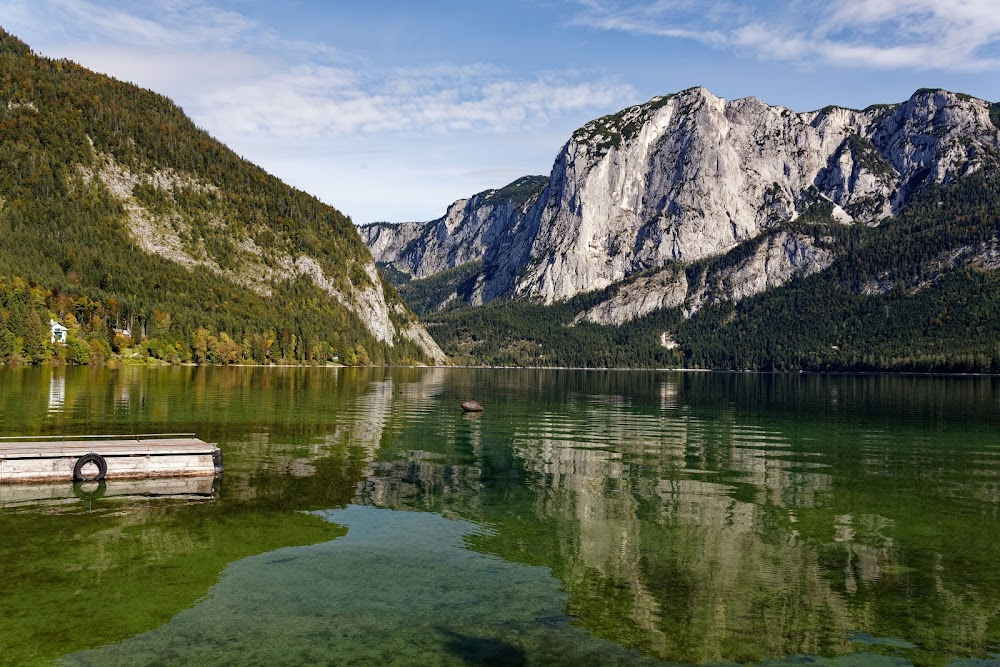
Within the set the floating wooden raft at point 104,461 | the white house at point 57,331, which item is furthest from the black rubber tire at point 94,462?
the white house at point 57,331

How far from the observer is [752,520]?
35.7 m

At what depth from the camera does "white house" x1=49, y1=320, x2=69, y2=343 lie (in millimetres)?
194387

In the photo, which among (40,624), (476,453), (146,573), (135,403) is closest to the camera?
(40,624)

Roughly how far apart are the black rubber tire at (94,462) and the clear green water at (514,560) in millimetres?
2212

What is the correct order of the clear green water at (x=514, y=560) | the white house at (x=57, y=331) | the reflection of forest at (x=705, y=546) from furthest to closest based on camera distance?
1. the white house at (x=57, y=331)
2. the reflection of forest at (x=705, y=546)
3. the clear green water at (x=514, y=560)

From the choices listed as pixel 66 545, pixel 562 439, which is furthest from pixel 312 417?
pixel 66 545

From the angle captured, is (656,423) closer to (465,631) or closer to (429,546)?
(429,546)

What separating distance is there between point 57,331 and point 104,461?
601 ft

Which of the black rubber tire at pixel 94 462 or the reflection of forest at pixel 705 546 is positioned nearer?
the reflection of forest at pixel 705 546

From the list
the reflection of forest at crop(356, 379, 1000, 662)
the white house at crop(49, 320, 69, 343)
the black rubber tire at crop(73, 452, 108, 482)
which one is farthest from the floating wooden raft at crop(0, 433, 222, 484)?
the white house at crop(49, 320, 69, 343)

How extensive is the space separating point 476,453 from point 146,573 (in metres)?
33.4

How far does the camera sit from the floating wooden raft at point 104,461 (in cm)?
3962

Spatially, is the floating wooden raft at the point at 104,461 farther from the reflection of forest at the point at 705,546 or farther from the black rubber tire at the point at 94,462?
the reflection of forest at the point at 705,546

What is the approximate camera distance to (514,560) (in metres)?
28.4
